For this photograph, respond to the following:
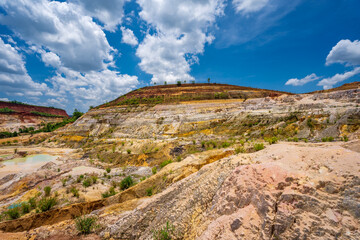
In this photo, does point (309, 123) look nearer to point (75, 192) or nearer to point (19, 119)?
point (75, 192)

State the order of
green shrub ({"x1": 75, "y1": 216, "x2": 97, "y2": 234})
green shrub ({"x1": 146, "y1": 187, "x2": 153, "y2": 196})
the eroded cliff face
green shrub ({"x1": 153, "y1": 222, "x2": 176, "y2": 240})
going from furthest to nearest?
the eroded cliff face, green shrub ({"x1": 146, "y1": 187, "x2": 153, "y2": 196}), green shrub ({"x1": 75, "y1": 216, "x2": 97, "y2": 234}), green shrub ({"x1": 153, "y1": 222, "x2": 176, "y2": 240})

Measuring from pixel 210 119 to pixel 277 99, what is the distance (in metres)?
11.5

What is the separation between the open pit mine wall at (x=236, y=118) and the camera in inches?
593

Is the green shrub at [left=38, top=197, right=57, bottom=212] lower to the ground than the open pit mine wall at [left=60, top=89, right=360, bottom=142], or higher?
lower

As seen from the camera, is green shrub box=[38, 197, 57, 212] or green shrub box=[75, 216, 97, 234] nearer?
green shrub box=[75, 216, 97, 234]

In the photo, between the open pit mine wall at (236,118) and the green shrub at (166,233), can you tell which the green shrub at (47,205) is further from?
the open pit mine wall at (236,118)

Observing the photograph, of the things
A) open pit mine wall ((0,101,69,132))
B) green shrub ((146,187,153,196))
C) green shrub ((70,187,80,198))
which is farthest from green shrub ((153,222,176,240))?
open pit mine wall ((0,101,69,132))

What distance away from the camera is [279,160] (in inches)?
175

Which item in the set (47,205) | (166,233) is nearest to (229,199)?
(166,233)

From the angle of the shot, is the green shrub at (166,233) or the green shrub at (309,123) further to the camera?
the green shrub at (309,123)

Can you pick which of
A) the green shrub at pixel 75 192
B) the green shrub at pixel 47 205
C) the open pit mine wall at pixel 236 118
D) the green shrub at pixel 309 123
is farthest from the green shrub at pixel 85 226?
the green shrub at pixel 309 123

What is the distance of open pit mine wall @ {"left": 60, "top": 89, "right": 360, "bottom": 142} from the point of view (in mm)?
15062

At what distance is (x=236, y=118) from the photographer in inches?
935

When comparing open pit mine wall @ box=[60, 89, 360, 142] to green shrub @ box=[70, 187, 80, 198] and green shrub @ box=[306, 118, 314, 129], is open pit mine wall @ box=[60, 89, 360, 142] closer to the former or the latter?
green shrub @ box=[306, 118, 314, 129]
